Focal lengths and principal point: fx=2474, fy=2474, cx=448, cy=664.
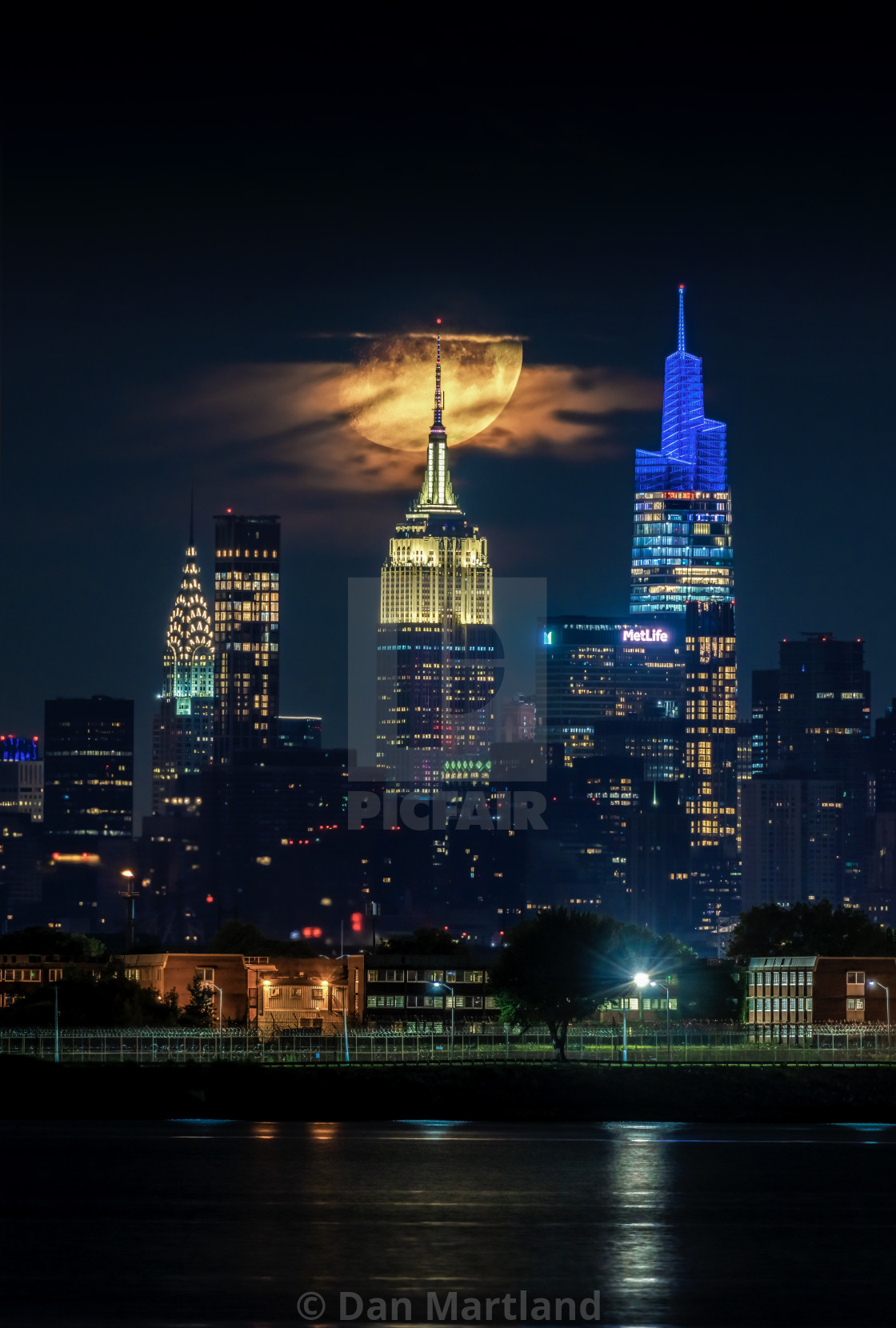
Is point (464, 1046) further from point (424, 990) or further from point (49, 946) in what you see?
point (49, 946)

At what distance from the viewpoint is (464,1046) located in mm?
114625

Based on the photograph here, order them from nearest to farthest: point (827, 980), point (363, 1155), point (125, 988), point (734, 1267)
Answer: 1. point (734, 1267)
2. point (363, 1155)
3. point (125, 988)
4. point (827, 980)

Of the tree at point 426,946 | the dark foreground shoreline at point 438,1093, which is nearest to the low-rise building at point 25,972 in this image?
the tree at point 426,946

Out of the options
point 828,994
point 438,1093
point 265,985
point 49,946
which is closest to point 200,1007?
point 265,985

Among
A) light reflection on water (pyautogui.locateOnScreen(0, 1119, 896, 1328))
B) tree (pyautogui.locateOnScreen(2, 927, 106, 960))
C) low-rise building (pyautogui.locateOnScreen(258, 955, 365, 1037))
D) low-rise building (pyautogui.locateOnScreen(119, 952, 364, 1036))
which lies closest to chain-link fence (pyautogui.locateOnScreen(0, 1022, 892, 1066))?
low-rise building (pyautogui.locateOnScreen(119, 952, 364, 1036))

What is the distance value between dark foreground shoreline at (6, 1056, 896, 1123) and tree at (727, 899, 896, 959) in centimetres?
6370

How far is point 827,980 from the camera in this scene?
138 m

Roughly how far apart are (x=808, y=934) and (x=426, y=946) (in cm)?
3096

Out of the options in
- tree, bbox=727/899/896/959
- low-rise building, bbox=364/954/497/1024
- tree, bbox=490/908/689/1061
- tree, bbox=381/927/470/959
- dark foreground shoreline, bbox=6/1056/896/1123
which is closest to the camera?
dark foreground shoreline, bbox=6/1056/896/1123

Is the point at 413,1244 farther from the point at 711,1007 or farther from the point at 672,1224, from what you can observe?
the point at 711,1007

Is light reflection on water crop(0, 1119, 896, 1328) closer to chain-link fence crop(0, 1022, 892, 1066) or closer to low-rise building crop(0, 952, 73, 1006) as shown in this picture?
chain-link fence crop(0, 1022, 892, 1066)

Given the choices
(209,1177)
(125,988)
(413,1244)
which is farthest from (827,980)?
(413,1244)

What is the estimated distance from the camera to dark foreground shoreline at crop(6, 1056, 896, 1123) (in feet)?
312

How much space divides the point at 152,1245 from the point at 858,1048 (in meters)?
59.3
